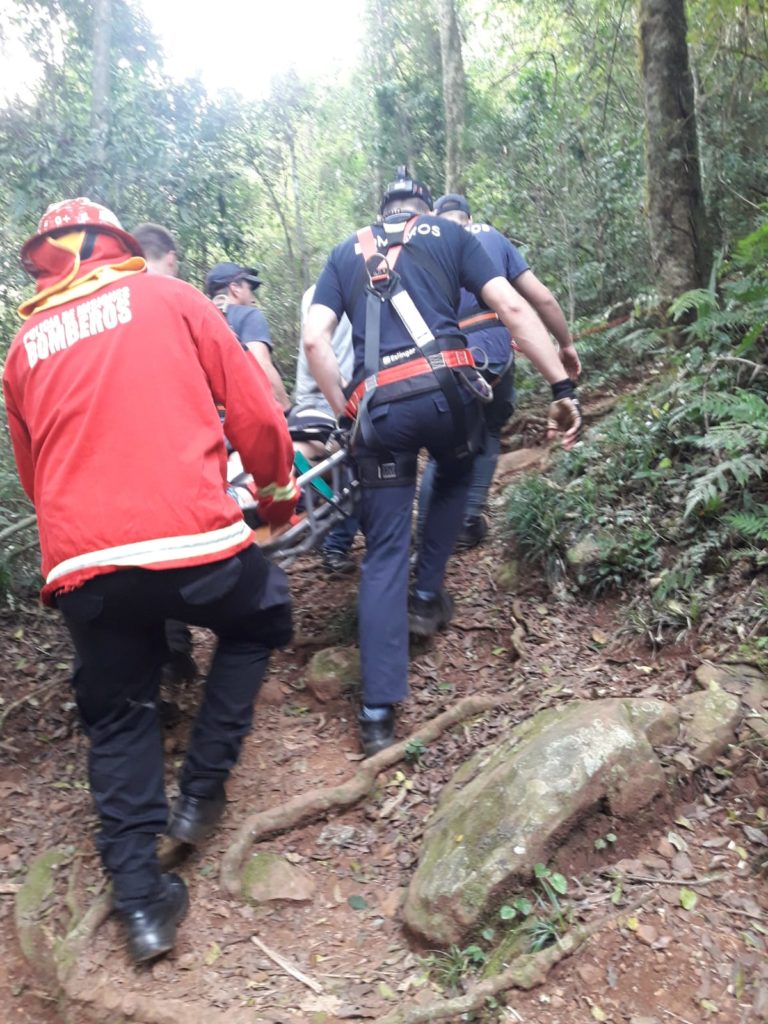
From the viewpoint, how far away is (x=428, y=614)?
4.48 m

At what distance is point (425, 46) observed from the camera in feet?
52.5

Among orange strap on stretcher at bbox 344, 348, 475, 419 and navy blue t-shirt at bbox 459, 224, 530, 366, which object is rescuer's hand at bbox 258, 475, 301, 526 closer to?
orange strap on stretcher at bbox 344, 348, 475, 419

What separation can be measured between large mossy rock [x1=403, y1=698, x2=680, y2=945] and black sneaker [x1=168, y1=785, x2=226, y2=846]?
868 millimetres

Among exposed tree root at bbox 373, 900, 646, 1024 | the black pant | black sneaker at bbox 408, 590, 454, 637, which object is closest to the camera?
exposed tree root at bbox 373, 900, 646, 1024

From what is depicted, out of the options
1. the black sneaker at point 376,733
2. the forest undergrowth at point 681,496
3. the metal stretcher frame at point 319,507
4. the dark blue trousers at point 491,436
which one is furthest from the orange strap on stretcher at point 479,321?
the black sneaker at point 376,733

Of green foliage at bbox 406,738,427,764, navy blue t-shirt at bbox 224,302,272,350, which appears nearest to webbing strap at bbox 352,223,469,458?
green foliage at bbox 406,738,427,764

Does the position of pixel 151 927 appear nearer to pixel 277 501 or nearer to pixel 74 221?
pixel 277 501

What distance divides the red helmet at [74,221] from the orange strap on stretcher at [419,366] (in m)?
1.28

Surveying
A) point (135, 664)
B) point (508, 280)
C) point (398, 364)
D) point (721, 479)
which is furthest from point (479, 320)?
point (135, 664)

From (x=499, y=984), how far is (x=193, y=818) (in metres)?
1.35

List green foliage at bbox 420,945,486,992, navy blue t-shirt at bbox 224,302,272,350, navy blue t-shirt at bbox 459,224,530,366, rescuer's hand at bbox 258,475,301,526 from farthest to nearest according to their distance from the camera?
navy blue t-shirt at bbox 224,302,272,350
navy blue t-shirt at bbox 459,224,530,366
rescuer's hand at bbox 258,475,301,526
green foliage at bbox 420,945,486,992

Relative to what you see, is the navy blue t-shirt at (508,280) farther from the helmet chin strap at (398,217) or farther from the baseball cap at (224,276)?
the baseball cap at (224,276)

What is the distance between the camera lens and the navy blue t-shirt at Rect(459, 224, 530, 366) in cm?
484

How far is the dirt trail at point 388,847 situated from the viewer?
7.94 ft
